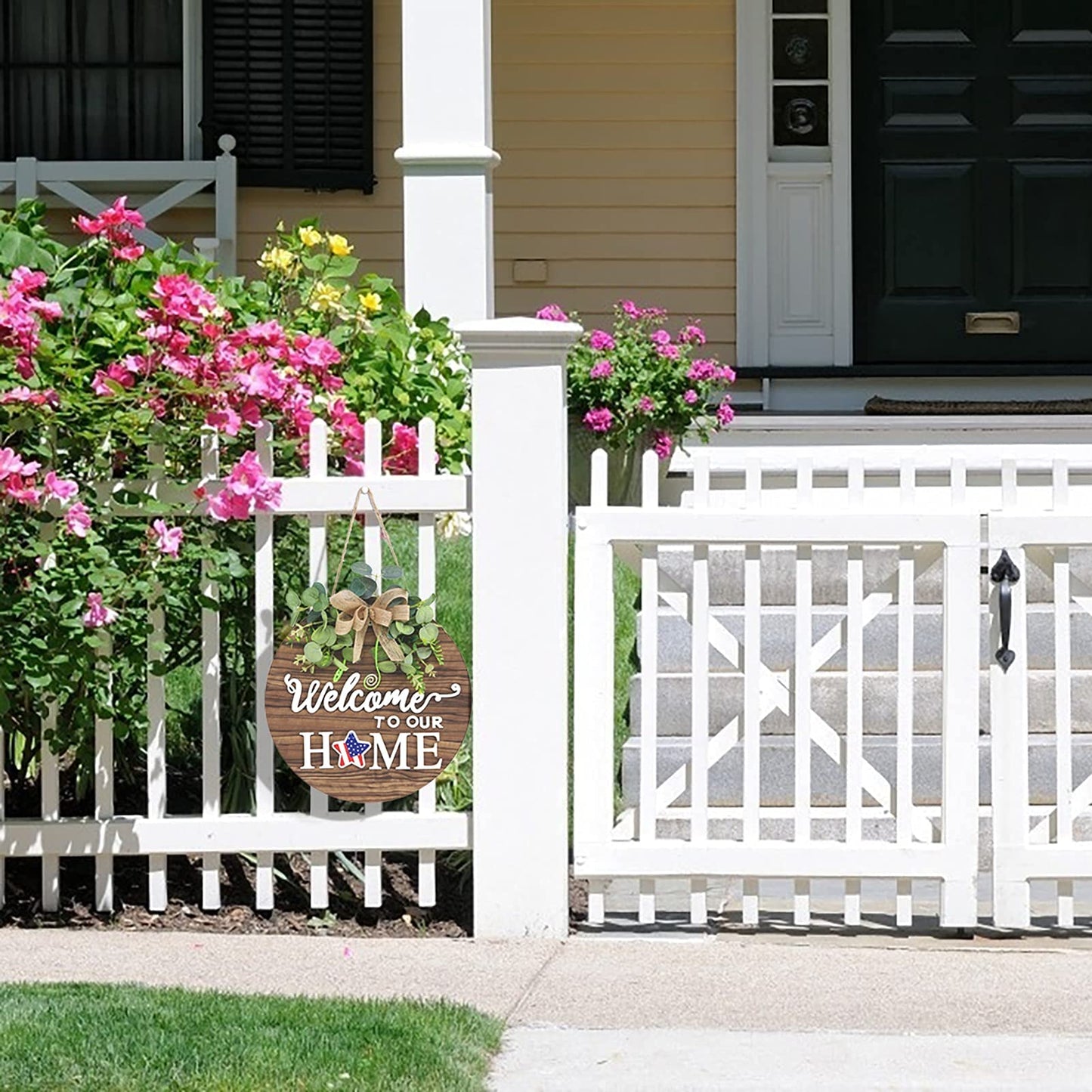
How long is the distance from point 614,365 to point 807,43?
2.66 meters

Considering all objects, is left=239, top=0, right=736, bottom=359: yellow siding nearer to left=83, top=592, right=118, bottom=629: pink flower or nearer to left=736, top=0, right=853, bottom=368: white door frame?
left=736, top=0, right=853, bottom=368: white door frame

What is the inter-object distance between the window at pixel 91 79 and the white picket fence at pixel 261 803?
15.9ft

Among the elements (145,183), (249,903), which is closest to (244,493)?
(249,903)

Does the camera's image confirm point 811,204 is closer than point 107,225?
No

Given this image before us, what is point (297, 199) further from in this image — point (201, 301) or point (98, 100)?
point (201, 301)

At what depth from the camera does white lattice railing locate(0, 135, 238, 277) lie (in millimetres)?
9102

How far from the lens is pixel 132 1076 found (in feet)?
12.2

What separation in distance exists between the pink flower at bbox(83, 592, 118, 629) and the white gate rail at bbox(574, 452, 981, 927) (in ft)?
3.66

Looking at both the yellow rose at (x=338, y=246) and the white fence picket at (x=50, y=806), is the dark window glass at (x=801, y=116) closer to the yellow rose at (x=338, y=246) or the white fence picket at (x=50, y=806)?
the yellow rose at (x=338, y=246)

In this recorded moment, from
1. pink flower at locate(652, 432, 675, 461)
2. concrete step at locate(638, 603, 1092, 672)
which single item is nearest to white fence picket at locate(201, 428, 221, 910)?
concrete step at locate(638, 603, 1092, 672)

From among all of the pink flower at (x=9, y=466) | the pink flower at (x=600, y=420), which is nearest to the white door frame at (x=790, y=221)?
the pink flower at (x=600, y=420)

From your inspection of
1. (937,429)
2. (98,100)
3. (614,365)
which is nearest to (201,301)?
(614,365)

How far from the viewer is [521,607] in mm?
4969

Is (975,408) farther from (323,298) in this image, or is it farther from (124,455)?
(124,455)
